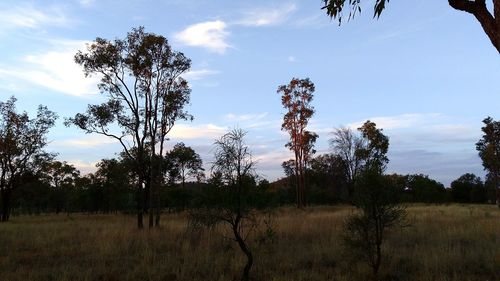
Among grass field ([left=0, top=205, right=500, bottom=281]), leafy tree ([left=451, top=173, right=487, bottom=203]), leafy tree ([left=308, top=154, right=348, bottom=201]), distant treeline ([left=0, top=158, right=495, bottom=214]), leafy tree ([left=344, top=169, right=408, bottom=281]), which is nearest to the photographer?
leafy tree ([left=344, top=169, right=408, bottom=281])

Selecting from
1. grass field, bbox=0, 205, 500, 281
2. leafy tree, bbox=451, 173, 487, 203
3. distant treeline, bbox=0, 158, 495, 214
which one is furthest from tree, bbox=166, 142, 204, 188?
leafy tree, bbox=451, 173, 487, 203

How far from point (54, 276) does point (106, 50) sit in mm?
16701

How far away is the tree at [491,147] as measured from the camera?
180 ft

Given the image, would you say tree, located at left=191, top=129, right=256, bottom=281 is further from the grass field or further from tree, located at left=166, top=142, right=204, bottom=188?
tree, located at left=166, top=142, right=204, bottom=188

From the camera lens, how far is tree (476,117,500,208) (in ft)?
180

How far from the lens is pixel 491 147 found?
55688mm

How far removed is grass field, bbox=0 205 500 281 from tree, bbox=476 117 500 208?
42.2 metres

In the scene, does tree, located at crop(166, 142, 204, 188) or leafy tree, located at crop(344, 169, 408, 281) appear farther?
tree, located at crop(166, 142, 204, 188)

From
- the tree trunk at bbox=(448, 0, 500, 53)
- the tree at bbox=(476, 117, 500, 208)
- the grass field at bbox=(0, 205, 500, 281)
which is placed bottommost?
the grass field at bbox=(0, 205, 500, 281)

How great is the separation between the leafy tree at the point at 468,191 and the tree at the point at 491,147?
3783cm

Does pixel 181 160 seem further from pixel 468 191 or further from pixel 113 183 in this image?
pixel 468 191

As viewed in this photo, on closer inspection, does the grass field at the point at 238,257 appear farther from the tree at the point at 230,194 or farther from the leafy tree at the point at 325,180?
the leafy tree at the point at 325,180

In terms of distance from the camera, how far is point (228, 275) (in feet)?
34.0

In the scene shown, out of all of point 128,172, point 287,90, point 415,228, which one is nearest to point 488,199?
point 287,90
